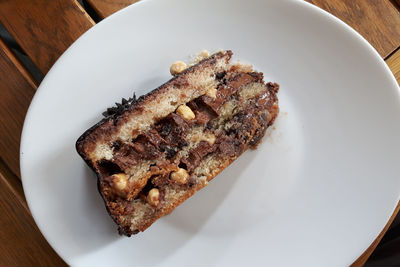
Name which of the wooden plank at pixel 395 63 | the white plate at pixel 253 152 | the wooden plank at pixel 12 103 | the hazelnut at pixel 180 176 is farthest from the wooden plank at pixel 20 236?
the wooden plank at pixel 395 63

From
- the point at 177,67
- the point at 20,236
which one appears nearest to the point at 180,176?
the point at 177,67

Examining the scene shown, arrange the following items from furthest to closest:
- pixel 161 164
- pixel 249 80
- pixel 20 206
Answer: pixel 20 206 → pixel 249 80 → pixel 161 164

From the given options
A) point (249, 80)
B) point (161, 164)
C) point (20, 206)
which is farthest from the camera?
point (20, 206)

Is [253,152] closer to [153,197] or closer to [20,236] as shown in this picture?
[153,197]

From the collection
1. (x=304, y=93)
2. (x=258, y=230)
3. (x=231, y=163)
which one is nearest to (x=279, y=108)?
(x=304, y=93)

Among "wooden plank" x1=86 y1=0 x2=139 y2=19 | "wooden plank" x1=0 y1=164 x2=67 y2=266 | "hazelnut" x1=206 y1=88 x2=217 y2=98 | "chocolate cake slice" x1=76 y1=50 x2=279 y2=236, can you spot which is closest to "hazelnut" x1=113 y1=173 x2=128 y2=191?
"chocolate cake slice" x1=76 y1=50 x2=279 y2=236

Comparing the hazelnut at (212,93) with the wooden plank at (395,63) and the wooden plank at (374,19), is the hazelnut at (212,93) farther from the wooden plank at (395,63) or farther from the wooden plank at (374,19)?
the wooden plank at (395,63)

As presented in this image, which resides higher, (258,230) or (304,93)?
(304,93)

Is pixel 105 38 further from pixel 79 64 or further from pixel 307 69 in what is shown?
pixel 307 69
